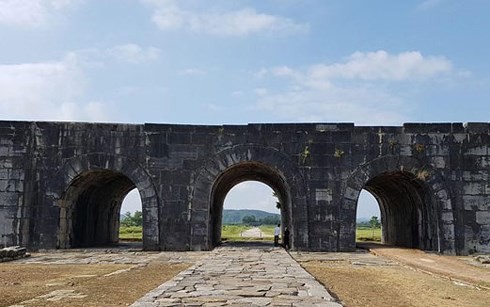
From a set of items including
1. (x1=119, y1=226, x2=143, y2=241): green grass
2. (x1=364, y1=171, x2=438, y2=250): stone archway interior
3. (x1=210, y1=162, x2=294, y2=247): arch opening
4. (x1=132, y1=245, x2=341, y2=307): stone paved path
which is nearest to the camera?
(x1=132, y1=245, x2=341, y2=307): stone paved path

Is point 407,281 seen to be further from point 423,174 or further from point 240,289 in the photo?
point 423,174

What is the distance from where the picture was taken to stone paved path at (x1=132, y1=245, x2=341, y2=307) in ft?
21.0

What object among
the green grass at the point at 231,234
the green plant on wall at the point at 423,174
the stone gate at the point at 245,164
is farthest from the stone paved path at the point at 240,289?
the green grass at the point at 231,234

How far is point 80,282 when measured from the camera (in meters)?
9.74

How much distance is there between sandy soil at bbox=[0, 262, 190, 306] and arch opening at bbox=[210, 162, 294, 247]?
19.3 feet

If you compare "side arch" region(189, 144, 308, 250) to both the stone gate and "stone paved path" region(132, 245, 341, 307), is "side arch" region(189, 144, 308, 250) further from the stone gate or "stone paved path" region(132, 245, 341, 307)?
"stone paved path" region(132, 245, 341, 307)

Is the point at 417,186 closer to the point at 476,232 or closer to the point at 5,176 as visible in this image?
the point at 476,232

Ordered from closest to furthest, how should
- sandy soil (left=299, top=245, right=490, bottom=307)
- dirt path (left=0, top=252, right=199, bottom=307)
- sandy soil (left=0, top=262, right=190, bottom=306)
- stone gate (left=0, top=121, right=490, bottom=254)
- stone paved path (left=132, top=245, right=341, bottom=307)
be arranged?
stone paved path (left=132, top=245, right=341, bottom=307) < sandy soil (left=0, top=262, right=190, bottom=306) < dirt path (left=0, top=252, right=199, bottom=307) < sandy soil (left=299, top=245, right=490, bottom=307) < stone gate (left=0, top=121, right=490, bottom=254)

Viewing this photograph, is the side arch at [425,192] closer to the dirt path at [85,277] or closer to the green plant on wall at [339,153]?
the green plant on wall at [339,153]

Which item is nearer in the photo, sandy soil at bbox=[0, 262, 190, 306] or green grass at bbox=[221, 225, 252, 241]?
sandy soil at bbox=[0, 262, 190, 306]

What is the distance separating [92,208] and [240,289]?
46.1 feet

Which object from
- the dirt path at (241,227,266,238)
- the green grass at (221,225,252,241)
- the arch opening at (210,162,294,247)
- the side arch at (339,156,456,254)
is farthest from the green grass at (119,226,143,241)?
the side arch at (339,156,456,254)

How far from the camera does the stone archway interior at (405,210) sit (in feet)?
55.9

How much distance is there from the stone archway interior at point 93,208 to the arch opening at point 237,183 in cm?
383
